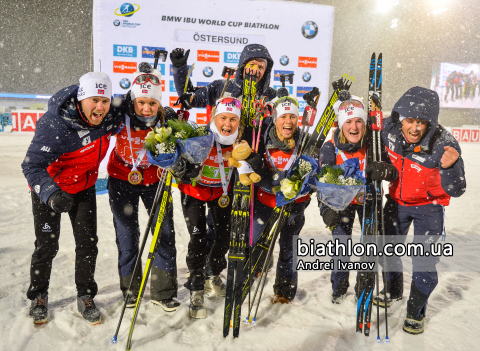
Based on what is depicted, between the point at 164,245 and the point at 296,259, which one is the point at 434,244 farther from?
the point at 164,245

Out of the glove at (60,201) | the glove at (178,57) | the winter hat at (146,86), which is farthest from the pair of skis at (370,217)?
the glove at (60,201)

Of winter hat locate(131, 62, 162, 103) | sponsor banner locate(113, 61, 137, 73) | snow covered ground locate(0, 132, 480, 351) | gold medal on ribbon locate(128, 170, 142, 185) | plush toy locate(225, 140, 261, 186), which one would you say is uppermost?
sponsor banner locate(113, 61, 137, 73)

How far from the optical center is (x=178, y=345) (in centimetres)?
261

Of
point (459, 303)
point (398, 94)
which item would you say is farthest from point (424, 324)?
point (398, 94)

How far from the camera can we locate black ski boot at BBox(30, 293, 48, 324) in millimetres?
2850

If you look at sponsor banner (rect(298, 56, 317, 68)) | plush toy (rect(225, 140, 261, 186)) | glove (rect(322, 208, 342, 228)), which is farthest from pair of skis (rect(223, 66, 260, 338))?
sponsor banner (rect(298, 56, 317, 68))

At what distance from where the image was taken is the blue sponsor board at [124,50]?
669 centimetres

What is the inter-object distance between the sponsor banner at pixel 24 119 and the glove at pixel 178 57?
16517 millimetres

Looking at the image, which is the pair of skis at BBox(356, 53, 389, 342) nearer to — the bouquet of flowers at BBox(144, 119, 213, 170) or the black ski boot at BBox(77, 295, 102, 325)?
the bouquet of flowers at BBox(144, 119, 213, 170)

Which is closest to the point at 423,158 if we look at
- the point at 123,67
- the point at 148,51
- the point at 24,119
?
the point at 148,51

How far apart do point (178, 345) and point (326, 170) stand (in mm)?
1726

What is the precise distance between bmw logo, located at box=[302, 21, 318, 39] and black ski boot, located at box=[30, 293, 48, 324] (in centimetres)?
656

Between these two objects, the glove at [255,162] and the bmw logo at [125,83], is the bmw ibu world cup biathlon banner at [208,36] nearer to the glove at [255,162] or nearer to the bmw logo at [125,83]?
the bmw logo at [125,83]

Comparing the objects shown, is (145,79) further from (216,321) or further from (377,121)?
(216,321)
